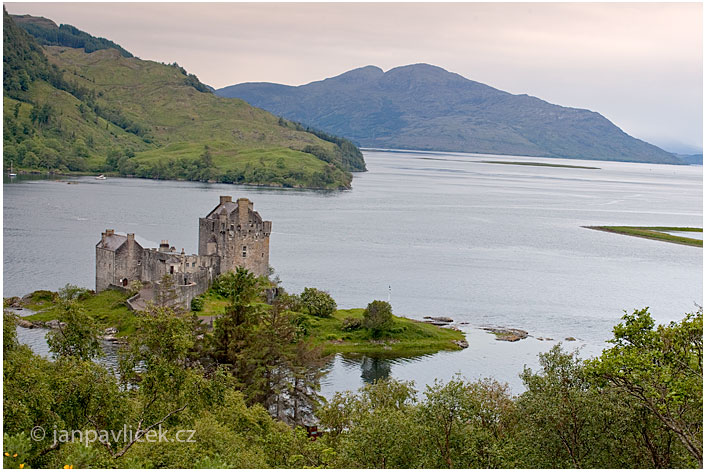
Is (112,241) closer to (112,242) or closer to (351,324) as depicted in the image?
(112,242)

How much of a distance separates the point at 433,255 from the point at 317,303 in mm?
35924

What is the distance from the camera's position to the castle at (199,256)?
5059cm

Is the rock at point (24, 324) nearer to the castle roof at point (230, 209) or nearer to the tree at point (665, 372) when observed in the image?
the castle roof at point (230, 209)

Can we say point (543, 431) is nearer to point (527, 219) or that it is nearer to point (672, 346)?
point (672, 346)

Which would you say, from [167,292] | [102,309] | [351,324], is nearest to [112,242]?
[102,309]

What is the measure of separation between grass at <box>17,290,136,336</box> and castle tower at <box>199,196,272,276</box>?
22.6 feet

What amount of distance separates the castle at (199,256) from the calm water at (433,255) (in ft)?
27.0

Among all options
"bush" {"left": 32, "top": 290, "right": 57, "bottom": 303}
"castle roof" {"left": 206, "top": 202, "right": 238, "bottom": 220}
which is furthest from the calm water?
"castle roof" {"left": 206, "top": 202, "right": 238, "bottom": 220}

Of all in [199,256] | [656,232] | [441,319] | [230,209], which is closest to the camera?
[199,256]

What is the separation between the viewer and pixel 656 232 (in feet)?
359

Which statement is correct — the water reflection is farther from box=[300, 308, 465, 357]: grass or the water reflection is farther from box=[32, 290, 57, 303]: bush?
box=[32, 290, 57, 303]: bush

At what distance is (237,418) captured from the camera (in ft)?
80.3

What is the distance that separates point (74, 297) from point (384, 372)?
72.5 ft

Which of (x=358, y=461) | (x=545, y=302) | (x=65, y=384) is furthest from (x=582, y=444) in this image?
(x=545, y=302)
